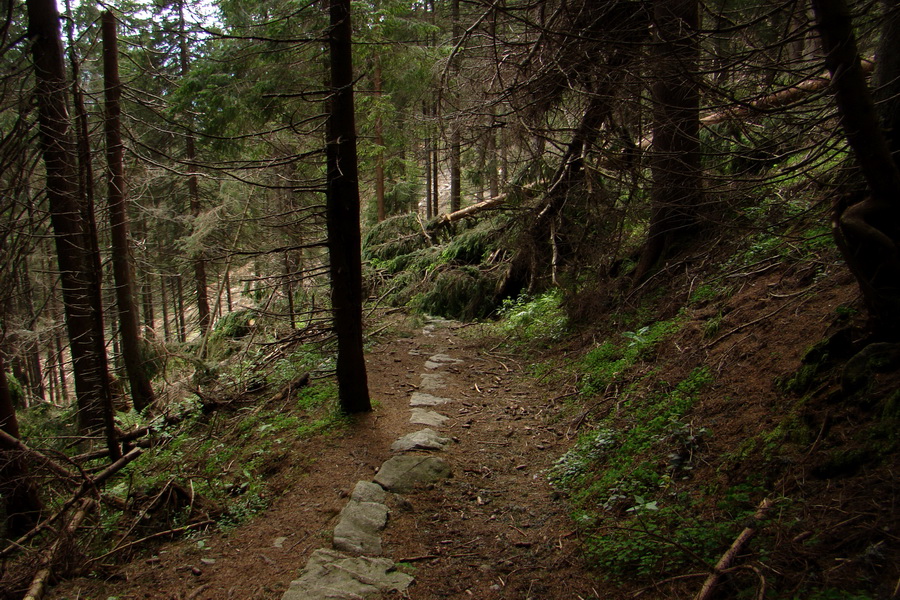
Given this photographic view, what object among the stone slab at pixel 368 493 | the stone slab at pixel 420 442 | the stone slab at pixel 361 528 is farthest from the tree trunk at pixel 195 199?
the stone slab at pixel 361 528

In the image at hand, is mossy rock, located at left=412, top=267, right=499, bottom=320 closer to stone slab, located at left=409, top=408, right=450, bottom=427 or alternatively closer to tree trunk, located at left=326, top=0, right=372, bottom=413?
stone slab, located at left=409, top=408, right=450, bottom=427

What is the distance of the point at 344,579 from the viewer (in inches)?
135

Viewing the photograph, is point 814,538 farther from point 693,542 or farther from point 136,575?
point 136,575

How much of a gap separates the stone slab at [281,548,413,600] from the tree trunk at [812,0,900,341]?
352 centimetres

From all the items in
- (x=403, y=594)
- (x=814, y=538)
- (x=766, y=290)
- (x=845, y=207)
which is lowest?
(x=403, y=594)

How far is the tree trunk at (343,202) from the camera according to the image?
530 cm

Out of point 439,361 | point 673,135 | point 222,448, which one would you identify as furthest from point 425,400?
point 673,135

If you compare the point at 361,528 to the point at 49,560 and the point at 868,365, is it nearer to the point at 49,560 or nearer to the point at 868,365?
the point at 49,560

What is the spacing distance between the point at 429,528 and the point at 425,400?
9.30 feet

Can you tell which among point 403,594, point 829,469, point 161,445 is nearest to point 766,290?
point 829,469

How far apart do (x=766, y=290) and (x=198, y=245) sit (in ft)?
39.9

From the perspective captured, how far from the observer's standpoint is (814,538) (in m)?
2.37

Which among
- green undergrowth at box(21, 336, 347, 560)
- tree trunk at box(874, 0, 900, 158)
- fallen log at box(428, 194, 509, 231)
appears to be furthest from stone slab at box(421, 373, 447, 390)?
fallen log at box(428, 194, 509, 231)

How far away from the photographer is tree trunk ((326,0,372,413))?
530 cm
